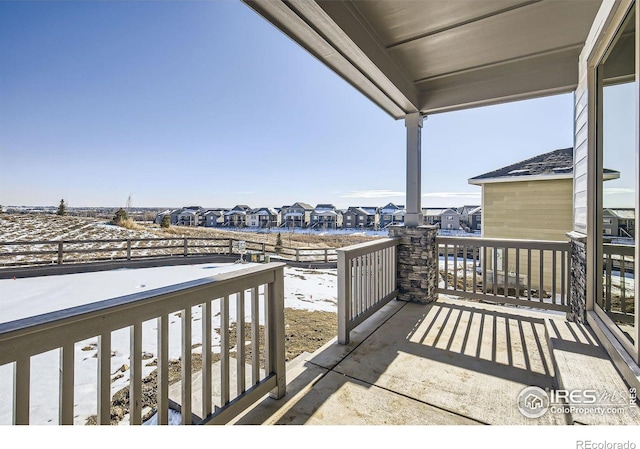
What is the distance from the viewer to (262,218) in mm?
16312

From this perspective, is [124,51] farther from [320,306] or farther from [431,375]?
[431,375]

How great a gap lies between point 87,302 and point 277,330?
395 cm

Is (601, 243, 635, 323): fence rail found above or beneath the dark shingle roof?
beneath

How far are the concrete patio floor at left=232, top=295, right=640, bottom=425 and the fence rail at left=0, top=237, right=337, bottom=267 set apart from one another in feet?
20.0

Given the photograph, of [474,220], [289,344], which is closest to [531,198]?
[474,220]

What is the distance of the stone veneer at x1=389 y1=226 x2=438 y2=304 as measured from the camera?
11.6 feet

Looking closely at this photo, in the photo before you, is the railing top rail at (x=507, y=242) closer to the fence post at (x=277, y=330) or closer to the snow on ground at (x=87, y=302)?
the snow on ground at (x=87, y=302)

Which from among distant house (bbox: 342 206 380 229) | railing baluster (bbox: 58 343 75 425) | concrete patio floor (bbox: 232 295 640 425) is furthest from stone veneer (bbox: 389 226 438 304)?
distant house (bbox: 342 206 380 229)

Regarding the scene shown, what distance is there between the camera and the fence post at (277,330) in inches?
67.4

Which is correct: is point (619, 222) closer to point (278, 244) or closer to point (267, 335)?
point (267, 335)

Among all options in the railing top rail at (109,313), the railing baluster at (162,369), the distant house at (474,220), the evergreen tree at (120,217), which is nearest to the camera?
the railing top rail at (109,313)

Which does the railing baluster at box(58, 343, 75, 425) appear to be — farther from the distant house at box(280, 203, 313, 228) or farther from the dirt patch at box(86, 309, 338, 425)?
the distant house at box(280, 203, 313, 228)

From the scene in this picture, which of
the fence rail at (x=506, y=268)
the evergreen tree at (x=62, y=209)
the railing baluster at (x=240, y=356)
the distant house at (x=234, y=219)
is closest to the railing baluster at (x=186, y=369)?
the railing baluster at (x=240, y=356)

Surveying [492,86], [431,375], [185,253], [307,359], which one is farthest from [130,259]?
[492,86]
